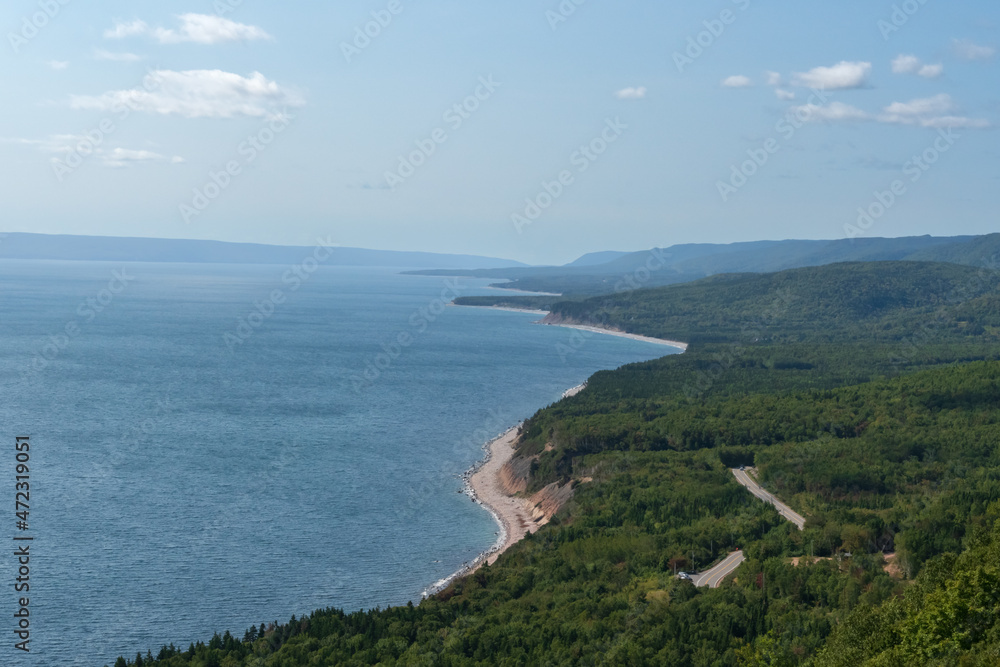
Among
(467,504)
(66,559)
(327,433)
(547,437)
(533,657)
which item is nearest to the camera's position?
(533,657)

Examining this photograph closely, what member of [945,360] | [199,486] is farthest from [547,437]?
[945,360]

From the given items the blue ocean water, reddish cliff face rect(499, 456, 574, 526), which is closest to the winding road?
reddish cliff face rect(499, 456, 574, 526)

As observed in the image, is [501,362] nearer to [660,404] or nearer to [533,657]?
[660,404]

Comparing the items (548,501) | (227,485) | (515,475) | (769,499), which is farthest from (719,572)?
(227,485)

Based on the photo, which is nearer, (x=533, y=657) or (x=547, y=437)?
(x=533, y=657)

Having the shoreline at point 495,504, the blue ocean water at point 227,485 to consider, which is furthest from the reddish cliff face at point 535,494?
the blue ocean water at point 227,485

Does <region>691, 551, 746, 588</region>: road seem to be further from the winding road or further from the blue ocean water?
the blue ocean water

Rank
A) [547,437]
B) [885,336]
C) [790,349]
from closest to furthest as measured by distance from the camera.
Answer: [547,437] → [790,349] → [885,336]
